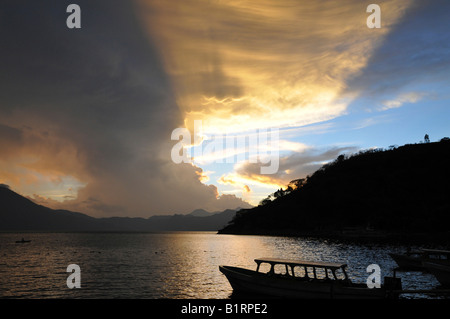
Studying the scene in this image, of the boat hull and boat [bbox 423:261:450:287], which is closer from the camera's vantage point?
the boat hull

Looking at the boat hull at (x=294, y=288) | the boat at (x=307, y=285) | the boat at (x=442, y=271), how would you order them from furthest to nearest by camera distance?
the boat at (x=442, y=271) < the boat hull at (x=294, y=288) < the boat at (x=307, y=285)

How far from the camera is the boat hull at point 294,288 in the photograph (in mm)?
28886

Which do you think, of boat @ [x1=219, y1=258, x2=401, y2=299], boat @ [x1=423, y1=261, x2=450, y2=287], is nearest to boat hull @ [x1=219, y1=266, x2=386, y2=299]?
boat @ [x1=219, y1=258, x2=401, y2=299]

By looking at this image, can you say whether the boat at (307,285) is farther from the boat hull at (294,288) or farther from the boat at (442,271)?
the boat at (442,271)

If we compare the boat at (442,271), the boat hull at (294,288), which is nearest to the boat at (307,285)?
the boat hull at (294,288)

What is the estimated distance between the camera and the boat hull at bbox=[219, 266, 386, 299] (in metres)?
28.9

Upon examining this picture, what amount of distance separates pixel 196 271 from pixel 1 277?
114ft

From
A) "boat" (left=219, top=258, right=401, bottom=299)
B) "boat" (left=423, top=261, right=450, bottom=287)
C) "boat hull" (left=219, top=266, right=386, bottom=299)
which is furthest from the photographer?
"boat" (left=423, top=261, right=450, bottom=287)

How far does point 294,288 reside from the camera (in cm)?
3177

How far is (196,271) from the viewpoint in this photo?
208ft

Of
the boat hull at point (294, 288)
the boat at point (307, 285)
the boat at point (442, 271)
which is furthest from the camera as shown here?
the boat at point (442, 271)

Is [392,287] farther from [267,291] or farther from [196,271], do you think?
[196,271]

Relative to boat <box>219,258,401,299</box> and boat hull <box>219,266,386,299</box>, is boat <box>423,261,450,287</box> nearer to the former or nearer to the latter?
boat <box>219,258,401,299</box>
